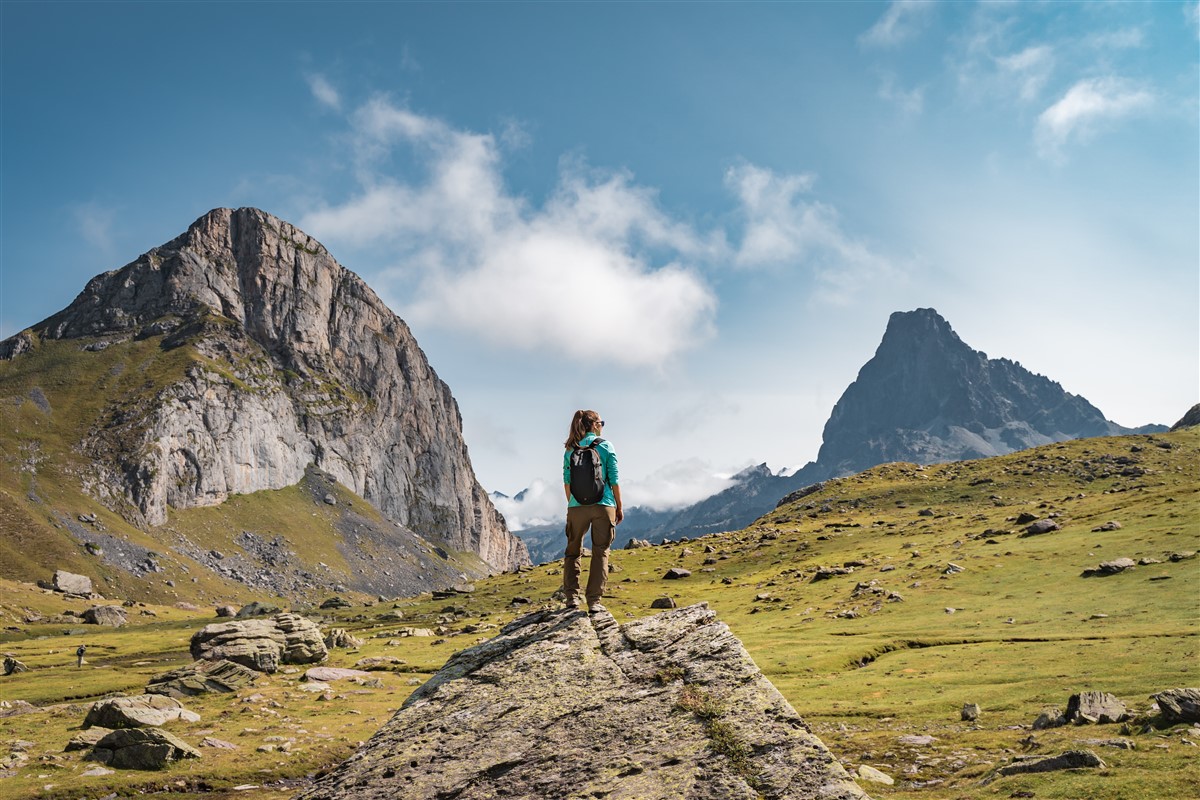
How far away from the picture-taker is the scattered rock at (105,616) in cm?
11825

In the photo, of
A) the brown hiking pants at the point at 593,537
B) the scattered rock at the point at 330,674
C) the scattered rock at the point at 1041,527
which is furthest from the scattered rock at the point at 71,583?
the scattered rock at the point at 1041,527

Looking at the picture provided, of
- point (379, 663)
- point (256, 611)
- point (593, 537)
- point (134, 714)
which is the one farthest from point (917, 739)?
point (256, 611)

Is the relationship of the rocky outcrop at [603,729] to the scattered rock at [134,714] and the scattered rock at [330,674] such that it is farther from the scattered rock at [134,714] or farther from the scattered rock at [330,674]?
the scattered rock at [330,674]

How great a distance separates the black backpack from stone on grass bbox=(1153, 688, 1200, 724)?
19.8 m

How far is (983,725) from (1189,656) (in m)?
13.6

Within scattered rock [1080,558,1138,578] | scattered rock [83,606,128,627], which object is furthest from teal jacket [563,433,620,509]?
scattered rock [83,606,128,627]

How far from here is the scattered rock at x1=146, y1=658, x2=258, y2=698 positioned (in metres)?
44.0

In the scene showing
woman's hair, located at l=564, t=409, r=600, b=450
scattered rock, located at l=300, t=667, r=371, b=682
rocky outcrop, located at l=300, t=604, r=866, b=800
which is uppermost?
woman's hair, located at l=564, t=409, r=600, b=450

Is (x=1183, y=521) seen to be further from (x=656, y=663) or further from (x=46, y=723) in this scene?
(x=46, y=723)

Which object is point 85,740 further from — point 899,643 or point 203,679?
point 899,643

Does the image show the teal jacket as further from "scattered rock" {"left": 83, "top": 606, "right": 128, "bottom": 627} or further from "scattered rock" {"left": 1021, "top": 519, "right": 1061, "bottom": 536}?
"scattered rock" {"left": 83, "top": 606, "right": 128, "bottom": 627}

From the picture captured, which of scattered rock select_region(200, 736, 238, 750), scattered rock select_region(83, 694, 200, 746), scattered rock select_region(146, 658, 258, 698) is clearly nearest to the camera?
scattered rock select_region(200, 736, 238, 750)

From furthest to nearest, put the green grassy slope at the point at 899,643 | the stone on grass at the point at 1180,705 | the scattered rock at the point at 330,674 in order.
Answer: the scattered rock at the point at 330,674 → the green grassy slope at the point at 899,643 → the stone on grass at the point at 1180,705

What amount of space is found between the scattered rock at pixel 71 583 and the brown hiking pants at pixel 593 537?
17520 centimetres
